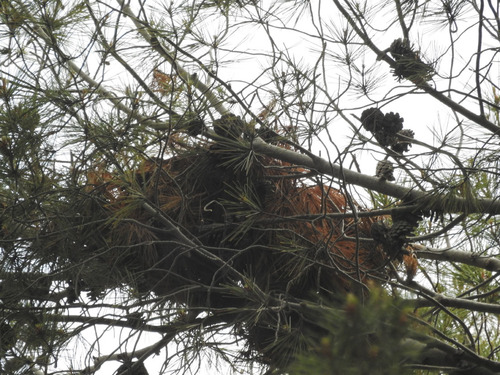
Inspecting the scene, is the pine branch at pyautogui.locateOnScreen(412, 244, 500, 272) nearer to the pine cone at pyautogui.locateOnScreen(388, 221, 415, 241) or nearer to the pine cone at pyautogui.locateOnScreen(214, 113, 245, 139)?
the pine cone at pyautogui.locateOnScreen(388, 221, 415, 241)

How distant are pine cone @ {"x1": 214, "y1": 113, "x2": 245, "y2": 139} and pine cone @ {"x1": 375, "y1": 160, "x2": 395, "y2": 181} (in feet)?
1.24

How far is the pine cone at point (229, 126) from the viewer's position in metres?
1.88

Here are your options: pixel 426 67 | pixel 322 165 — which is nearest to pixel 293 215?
pixel 322 165

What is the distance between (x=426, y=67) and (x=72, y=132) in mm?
933

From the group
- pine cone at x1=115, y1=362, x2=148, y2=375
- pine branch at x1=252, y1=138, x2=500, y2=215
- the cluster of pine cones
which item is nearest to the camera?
pine branch at x1=252, y1=138, x2=500, y2=215

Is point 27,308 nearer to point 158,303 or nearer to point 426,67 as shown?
point 158,303

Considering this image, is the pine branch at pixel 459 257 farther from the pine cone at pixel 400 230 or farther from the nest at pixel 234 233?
the pine cone at pixel 400 230

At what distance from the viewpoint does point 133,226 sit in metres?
1.97

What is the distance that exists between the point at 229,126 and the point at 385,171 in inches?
16.8

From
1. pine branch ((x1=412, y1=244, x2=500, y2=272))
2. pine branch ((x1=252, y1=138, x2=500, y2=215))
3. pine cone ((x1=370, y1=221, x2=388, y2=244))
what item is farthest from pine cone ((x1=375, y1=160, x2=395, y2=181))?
pine branch ((x1=412, y1=244, x2=500, y2=272))

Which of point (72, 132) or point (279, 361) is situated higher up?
point (72, 132)

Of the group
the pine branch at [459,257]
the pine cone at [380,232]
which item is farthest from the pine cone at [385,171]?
the pine branch at [459,257]

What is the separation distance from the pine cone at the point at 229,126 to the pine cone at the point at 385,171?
0.38 metres

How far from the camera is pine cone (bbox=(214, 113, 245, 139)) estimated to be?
1877 millimetres
